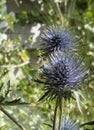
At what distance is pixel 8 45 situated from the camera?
8.56 feet

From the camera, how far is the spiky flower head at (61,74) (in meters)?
0.96

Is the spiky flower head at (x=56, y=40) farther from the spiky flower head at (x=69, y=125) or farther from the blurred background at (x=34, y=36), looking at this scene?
the blurred background at (x=34, y=36)

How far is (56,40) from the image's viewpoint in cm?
113

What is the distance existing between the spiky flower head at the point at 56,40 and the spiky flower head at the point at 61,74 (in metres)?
0.06

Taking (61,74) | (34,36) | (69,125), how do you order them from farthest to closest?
(34,36) < (69,125) < (61,74)

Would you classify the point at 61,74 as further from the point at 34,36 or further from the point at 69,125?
the point at 34,36

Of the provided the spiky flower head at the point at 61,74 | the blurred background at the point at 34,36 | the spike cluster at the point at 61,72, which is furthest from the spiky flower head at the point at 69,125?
the blurred background at the point at 34,36

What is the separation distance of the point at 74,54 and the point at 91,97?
1740 millimetres

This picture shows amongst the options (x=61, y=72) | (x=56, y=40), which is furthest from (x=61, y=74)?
(x=56, y=40)

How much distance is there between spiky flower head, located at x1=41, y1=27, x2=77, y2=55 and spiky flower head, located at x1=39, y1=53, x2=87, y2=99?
0.18 feet

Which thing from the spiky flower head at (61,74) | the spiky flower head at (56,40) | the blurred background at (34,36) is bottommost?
the spiky flower head at (61,74)

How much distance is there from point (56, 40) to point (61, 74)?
0.16m

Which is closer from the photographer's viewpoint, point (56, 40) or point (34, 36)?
point (56, 40)

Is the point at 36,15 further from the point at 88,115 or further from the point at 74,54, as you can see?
the point at 74,54
